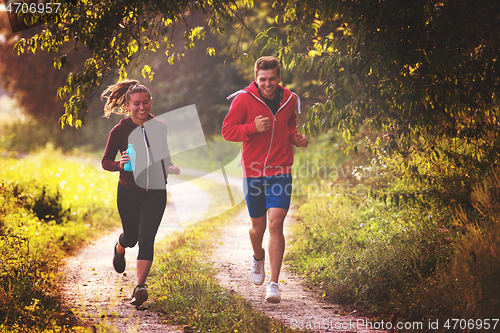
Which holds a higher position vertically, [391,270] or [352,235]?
[352,235]

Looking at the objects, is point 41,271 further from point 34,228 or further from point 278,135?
point 278,135

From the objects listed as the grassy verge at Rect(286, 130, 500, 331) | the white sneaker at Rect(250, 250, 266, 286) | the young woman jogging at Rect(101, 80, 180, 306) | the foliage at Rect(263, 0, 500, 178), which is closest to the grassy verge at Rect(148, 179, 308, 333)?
the white sneaker at Rect(250, 250, 266, 286)

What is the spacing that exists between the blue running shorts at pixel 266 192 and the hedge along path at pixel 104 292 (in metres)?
1.46

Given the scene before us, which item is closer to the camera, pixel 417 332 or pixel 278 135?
pixel 417 332

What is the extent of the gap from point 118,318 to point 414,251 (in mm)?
3045

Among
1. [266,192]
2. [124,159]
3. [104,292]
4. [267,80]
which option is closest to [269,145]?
[266,192]

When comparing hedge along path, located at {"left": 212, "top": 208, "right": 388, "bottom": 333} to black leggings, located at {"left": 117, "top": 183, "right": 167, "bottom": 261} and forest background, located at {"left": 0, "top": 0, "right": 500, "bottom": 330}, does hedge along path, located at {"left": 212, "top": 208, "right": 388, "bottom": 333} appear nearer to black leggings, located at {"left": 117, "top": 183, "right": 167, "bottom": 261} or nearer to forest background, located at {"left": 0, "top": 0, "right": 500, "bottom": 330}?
forest background, located at {"left": 0, "top": 0, "right": 500, "bottom": 330}

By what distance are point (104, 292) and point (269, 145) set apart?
2.62 m

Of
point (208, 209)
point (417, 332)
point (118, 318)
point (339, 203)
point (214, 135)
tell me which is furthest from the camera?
point (214, 135)

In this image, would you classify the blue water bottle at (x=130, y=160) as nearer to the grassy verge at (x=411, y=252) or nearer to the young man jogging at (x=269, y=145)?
the young man jogging at (x=269, y=145)

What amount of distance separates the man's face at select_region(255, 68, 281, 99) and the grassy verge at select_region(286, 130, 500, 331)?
1926mm

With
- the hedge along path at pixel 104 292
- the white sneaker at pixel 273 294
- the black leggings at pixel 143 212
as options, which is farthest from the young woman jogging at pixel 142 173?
the white sneaker at pixel 273 294

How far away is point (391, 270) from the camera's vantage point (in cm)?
434

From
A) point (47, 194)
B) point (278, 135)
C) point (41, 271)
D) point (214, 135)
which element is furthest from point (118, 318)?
point (214, 135)
